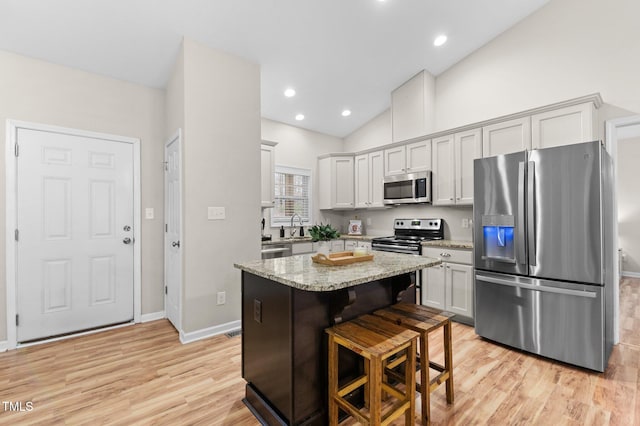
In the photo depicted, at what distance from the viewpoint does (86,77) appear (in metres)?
3.16

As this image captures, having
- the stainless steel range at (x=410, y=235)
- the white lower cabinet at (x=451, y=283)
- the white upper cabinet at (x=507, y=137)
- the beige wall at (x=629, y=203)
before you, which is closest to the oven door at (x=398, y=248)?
the stainless steel range at (x=410, y=235)

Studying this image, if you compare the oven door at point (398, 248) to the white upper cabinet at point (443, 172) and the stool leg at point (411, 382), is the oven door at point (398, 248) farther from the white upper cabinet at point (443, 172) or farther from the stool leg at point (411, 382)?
the stool leg at point (411, 382)

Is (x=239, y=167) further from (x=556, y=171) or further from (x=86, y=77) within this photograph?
(x=556, y=171)

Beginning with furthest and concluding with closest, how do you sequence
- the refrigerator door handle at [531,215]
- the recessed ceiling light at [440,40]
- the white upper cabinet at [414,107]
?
1. the white upper cabinet at [414,107]
2. the recessed ceiling light at [440,40]
3. the refrigerator door handle at [531,215]

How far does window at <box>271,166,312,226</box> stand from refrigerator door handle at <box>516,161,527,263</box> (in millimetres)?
3294

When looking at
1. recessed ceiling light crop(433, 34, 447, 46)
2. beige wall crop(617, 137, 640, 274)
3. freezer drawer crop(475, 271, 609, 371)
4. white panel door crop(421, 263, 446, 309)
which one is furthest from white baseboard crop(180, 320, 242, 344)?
beige wall crop(617, 137, 640, 274)

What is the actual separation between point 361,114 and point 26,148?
4327 millimetres

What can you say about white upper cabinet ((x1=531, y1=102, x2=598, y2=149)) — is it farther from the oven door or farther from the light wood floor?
the light wood floor

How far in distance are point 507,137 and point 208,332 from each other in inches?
150

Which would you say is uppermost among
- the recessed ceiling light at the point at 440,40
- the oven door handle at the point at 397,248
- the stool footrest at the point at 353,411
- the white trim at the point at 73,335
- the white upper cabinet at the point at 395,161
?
the recessed ceiling light at the point at 440,40

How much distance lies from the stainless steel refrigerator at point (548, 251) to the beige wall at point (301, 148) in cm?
294

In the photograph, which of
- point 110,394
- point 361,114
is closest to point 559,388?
point 110,394

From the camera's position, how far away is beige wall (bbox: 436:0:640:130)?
294 cm

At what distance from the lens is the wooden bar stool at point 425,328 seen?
5.72 feet
